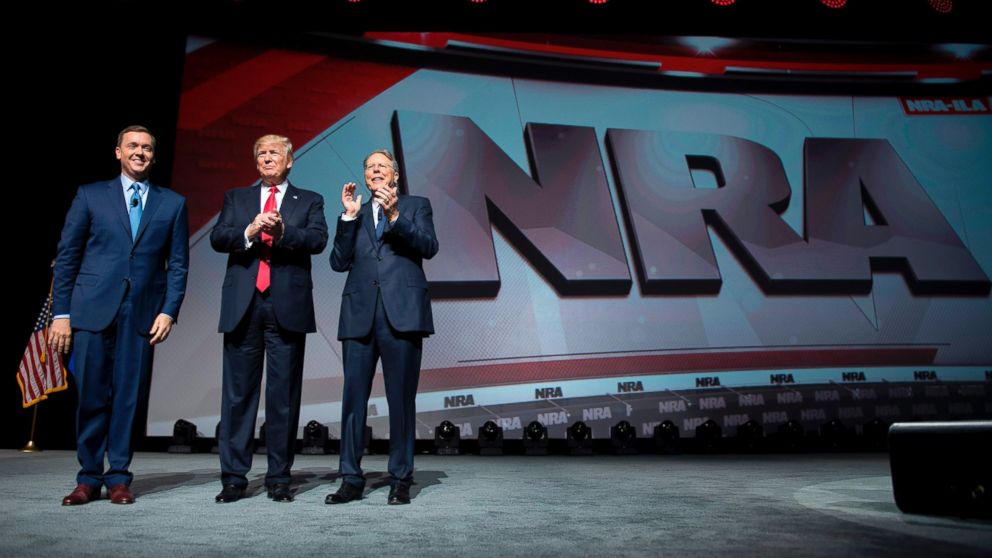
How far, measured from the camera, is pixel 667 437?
5164mm

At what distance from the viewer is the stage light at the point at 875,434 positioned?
5332mm

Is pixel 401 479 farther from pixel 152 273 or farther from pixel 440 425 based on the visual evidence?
pixel 440 425

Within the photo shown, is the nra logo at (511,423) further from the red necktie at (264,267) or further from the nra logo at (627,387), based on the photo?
the red necktie at (264,267)

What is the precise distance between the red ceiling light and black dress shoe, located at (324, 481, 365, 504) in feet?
19.2

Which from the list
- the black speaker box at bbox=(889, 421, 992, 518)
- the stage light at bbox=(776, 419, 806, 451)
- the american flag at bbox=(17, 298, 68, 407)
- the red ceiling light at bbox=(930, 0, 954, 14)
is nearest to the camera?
the black speaker box at bbox=(889, 421, 992, 518)

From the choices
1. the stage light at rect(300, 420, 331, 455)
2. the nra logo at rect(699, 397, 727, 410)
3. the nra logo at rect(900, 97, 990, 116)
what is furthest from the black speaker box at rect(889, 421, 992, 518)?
the nra logo at rect(900, 97, 990, 116)

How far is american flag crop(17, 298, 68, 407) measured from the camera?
4793mm

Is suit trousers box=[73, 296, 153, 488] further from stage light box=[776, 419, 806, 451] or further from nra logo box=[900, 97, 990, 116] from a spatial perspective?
nra logo box=[900, 97, 990, 116]

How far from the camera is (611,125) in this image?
5.71m

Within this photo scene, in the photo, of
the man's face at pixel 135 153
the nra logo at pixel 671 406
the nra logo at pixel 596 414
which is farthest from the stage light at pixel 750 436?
the man's face at pixel 135 153

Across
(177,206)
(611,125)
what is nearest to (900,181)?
(611,125)

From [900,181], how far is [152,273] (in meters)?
5.76

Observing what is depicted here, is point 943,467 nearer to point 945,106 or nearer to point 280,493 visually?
point 280,493

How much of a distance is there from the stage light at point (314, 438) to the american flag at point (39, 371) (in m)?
1.71
